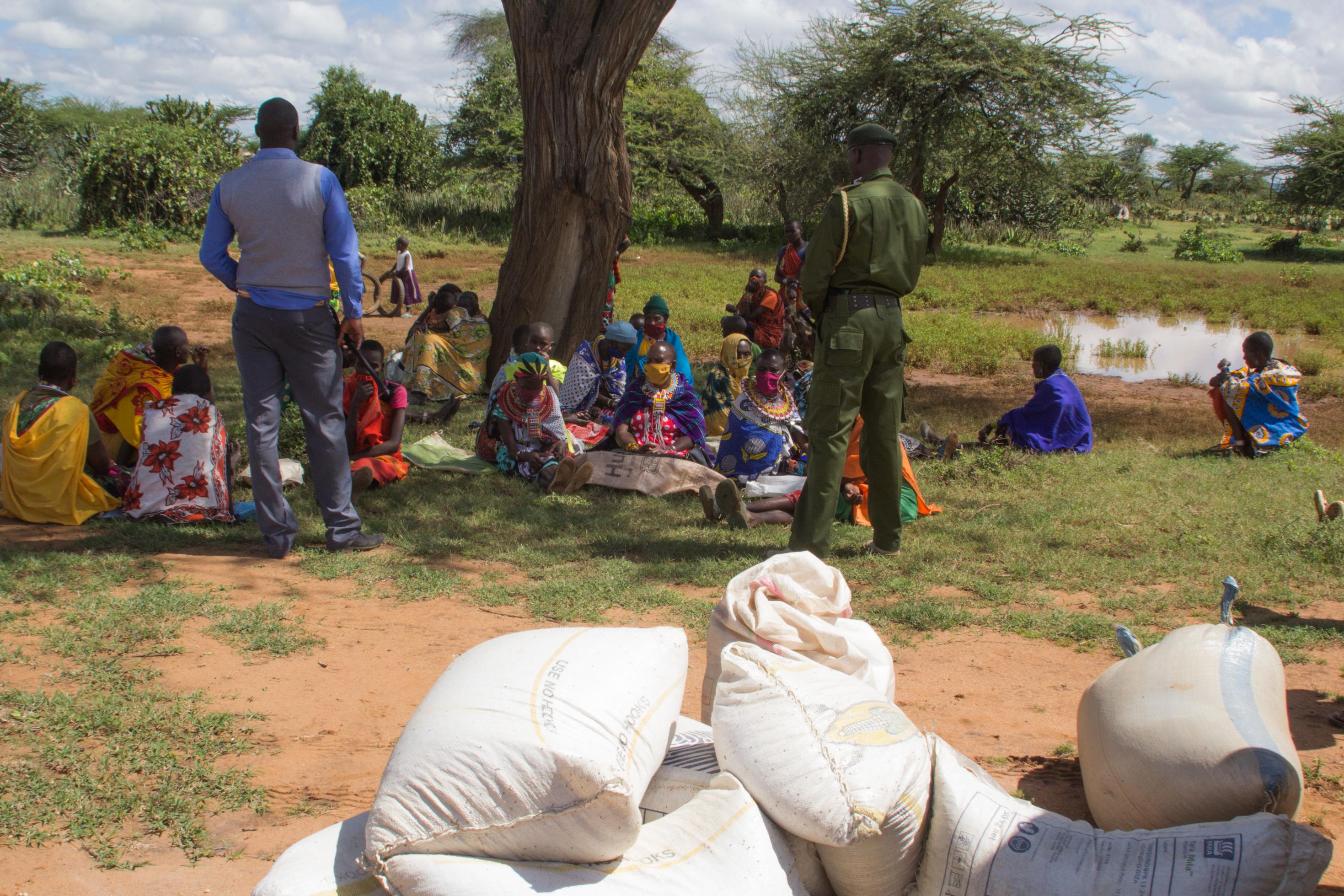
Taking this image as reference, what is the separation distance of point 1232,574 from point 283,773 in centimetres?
424

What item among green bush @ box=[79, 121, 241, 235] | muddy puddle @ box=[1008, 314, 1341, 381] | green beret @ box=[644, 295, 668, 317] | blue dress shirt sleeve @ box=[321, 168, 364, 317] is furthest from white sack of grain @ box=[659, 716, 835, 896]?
green bush @ box=[79, 121, 241, 235]

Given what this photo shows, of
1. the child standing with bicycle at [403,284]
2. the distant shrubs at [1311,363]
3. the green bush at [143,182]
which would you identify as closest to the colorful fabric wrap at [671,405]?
the child standing with bicycle at [403,284]

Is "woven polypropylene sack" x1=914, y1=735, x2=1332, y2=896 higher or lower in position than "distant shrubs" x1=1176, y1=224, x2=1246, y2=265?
lower

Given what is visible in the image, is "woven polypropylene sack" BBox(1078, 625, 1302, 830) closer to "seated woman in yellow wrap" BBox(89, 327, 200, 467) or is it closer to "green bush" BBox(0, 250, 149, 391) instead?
"seated woman in yellow wrap" BBox(89, 327, 200, 467)

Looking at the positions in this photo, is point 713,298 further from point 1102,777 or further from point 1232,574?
point 1102,777

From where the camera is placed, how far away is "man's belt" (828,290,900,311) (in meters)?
4.57

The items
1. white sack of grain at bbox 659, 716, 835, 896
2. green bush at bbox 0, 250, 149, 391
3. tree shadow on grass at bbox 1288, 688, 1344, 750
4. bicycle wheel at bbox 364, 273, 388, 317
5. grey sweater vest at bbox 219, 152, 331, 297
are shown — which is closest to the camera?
white sack of grain at bbox 659, 716, 835, 896

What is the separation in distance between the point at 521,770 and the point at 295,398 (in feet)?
10.2

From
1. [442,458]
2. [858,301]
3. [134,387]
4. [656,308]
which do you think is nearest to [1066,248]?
[656,308]

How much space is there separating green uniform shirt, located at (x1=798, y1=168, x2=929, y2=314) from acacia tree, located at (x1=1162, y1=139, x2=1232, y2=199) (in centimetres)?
5852

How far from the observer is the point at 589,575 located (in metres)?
4.71

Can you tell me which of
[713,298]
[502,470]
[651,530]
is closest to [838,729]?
[651,530]

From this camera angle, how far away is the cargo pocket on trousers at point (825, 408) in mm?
4625

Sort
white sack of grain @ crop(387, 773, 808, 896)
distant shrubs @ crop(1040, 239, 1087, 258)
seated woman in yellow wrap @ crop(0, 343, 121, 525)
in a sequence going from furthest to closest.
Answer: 1. distant shrubs @ crop(1040, 239, 1087, 258)
2. seated woman in yellow wrap @ crop(0, 343, 121, 525)
3. white sack of grain @ crop(387, 773, 808, 896)
